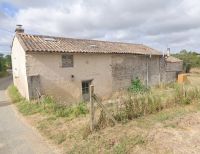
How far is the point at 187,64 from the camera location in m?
38.0

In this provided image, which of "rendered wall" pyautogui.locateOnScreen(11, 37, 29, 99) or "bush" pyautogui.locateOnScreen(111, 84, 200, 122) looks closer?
"bush" pyautogui.locateOnScreen(111, 84, 200, 122)

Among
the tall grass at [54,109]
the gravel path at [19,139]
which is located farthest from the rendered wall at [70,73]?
the gravel path at [19,139]

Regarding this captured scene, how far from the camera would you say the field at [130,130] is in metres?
5.24

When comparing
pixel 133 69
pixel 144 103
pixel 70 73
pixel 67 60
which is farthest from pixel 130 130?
pixel 133 69

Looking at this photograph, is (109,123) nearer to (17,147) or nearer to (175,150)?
(175,150)

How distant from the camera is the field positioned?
5.24 m

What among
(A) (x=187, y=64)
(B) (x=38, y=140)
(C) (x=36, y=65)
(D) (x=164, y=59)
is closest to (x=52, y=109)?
(B) (x=38, y=140)

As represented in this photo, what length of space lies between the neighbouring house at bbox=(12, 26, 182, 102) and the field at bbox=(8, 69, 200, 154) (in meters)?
3.93

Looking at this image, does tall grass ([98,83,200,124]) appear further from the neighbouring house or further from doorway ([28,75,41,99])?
the neighbouring house

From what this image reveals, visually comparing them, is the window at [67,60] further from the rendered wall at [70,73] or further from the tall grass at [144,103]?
the tall grass at [144,103]

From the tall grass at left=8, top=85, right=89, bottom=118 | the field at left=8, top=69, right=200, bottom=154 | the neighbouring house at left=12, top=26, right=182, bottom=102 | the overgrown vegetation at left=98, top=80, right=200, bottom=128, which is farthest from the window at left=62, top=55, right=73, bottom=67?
the overgrown vegetation at left=98, top=80, right=200, bottom=128

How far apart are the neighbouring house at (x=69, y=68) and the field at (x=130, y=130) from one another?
3933 mm

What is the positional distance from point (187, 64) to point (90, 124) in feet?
118

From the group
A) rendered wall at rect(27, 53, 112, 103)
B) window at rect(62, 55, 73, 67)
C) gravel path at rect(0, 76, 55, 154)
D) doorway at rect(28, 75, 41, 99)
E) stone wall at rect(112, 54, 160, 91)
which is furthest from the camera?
stone wall at rect(112, 54, 160, 91)
